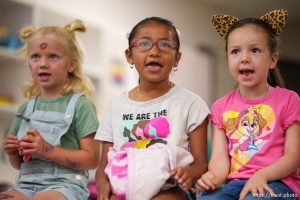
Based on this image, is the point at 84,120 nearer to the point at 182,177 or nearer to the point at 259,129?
the point at 182,177

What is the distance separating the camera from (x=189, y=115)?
5.05 ft

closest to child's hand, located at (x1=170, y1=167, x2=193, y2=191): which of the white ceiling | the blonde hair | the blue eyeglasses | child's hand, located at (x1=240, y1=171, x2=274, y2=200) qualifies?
child's hand, located at (x1=240, y1=171, x2=274, y2=200)

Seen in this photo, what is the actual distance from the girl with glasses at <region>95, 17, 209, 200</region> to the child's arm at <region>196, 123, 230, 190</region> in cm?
3

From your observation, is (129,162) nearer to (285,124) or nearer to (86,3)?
(285,124)

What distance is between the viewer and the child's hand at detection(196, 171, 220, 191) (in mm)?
1386

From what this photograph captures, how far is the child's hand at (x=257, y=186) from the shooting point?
128cm

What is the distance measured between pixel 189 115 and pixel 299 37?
4.50m

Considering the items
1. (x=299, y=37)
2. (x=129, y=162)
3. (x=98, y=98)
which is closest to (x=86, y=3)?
(x=98, y=98)

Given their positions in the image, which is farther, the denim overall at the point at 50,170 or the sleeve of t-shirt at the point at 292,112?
the denim overall at the point at 50,170

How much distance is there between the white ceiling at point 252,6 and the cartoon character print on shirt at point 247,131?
316 cm

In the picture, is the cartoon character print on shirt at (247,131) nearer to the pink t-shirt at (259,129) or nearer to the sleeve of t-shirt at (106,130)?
the pink t-shirt at (259,129)

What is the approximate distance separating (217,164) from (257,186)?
191 mm

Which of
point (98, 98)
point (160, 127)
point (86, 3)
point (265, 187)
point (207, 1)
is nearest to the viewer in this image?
point (265, 187)

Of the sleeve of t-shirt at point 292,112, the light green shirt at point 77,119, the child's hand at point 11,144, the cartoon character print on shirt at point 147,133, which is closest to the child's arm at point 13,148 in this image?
the child's hand at point 11,144
